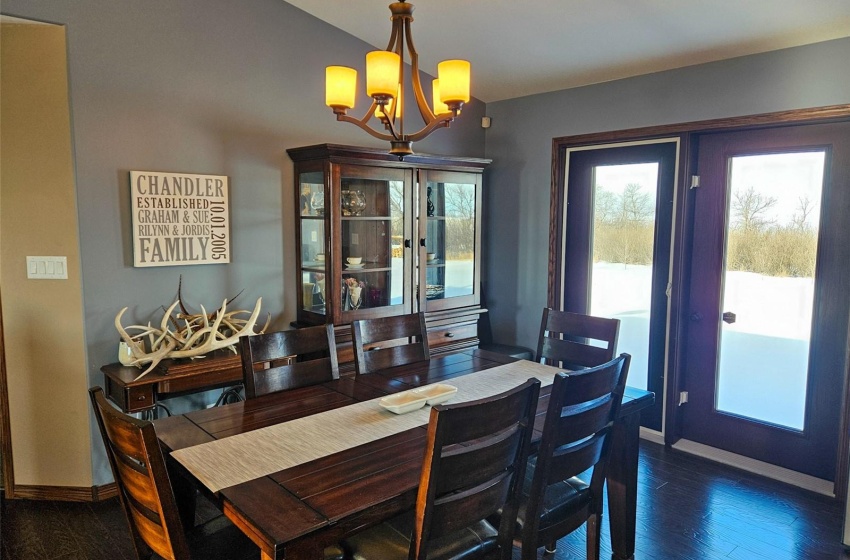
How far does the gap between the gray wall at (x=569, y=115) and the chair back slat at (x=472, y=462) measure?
2.48 meters

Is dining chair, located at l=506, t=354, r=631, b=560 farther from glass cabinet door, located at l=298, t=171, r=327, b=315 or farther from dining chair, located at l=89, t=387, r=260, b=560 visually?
glass cabinet door, located at l=298, t=171, r=327, b=315

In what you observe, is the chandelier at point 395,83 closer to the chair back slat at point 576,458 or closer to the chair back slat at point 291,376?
the chair back slat at point 291,376

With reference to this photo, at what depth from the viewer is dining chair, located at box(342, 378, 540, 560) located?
149 centimetres

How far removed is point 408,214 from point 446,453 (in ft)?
7.64

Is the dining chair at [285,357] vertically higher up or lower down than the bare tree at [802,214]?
lower down

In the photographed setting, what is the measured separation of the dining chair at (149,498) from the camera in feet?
4.68

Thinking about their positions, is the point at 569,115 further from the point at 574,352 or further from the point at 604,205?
the point at 574,352

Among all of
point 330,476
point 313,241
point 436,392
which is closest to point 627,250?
point 313,241

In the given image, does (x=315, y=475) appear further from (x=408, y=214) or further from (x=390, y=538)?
(x=408, y=214)

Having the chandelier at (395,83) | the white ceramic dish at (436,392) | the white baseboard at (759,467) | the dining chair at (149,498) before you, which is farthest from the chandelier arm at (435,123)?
the white baseboard at (759,467)

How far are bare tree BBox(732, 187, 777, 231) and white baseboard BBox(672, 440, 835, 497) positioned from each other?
135 centimetres

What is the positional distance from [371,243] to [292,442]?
198 centimetres

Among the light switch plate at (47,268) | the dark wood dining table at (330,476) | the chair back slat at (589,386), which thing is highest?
the light switch plate at (47,268)

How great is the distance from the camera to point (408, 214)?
3752 mm
